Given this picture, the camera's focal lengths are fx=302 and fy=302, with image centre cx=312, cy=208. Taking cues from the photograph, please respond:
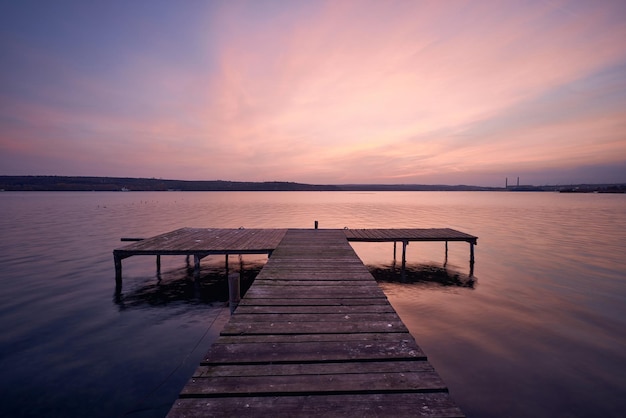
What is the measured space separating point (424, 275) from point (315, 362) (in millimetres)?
13959

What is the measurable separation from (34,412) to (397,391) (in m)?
7.35

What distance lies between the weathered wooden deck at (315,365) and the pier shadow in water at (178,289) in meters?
7.06

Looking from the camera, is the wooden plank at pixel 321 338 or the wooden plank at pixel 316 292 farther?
the wooden plank at pixel 316 292

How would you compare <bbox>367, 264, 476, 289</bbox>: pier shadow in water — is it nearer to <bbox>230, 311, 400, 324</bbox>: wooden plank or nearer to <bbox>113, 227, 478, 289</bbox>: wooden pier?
<bbox>113, 227, 478, 289</bbox>: wooden pier

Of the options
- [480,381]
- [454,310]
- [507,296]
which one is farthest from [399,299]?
[480,381]

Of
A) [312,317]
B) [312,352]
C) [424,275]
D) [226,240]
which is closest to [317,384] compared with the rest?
[312,352]

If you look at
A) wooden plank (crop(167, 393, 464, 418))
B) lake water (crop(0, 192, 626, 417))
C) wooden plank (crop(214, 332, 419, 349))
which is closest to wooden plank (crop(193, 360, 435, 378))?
wooden plank (crop(167, 393, 464, 418))

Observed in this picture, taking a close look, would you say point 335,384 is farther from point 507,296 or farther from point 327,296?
point 507,296

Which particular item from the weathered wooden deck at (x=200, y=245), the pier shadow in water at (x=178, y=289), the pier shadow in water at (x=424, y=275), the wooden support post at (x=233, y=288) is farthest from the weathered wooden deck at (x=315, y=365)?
the pier shadow in water at (x=424, y=275)

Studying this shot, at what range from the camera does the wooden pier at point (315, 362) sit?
314 cm

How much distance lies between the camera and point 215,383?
349cm

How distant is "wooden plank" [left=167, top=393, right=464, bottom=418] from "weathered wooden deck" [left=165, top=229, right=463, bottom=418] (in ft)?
0.03

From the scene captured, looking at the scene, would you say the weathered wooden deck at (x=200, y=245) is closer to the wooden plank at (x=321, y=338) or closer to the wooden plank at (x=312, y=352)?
the wooden plank at (x=321, y=338)

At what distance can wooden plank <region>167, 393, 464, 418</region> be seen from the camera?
3.02 meters
